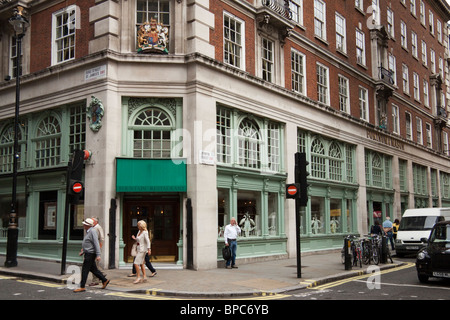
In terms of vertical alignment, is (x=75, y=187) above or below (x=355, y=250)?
above

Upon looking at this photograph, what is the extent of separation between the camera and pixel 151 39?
16.4m

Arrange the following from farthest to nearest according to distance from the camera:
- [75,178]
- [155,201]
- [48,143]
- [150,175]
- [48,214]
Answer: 1. [48,143]
2. [48,214]
3. [155,201]
4. [150,175]
5. [75,178]

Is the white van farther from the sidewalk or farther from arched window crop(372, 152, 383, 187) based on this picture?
arched window crop(372, 152, 383, 187)

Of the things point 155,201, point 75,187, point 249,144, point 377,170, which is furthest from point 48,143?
point 377,170

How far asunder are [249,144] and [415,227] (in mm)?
9232

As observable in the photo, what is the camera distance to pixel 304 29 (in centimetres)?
2303

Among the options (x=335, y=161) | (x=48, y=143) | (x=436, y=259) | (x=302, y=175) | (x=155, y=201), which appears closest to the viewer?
(x=436, y=259)

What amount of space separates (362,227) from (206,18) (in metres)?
15.6

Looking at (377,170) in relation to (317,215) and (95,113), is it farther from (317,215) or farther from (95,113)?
(95,113)

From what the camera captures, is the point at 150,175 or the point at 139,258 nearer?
the point at 139,258

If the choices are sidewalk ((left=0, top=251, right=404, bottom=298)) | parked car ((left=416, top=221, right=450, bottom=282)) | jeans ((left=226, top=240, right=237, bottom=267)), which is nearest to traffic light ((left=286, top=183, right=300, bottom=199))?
sidewalk ((left=0, top=251, right=404, bottom=298))

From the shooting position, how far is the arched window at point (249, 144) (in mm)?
18766
